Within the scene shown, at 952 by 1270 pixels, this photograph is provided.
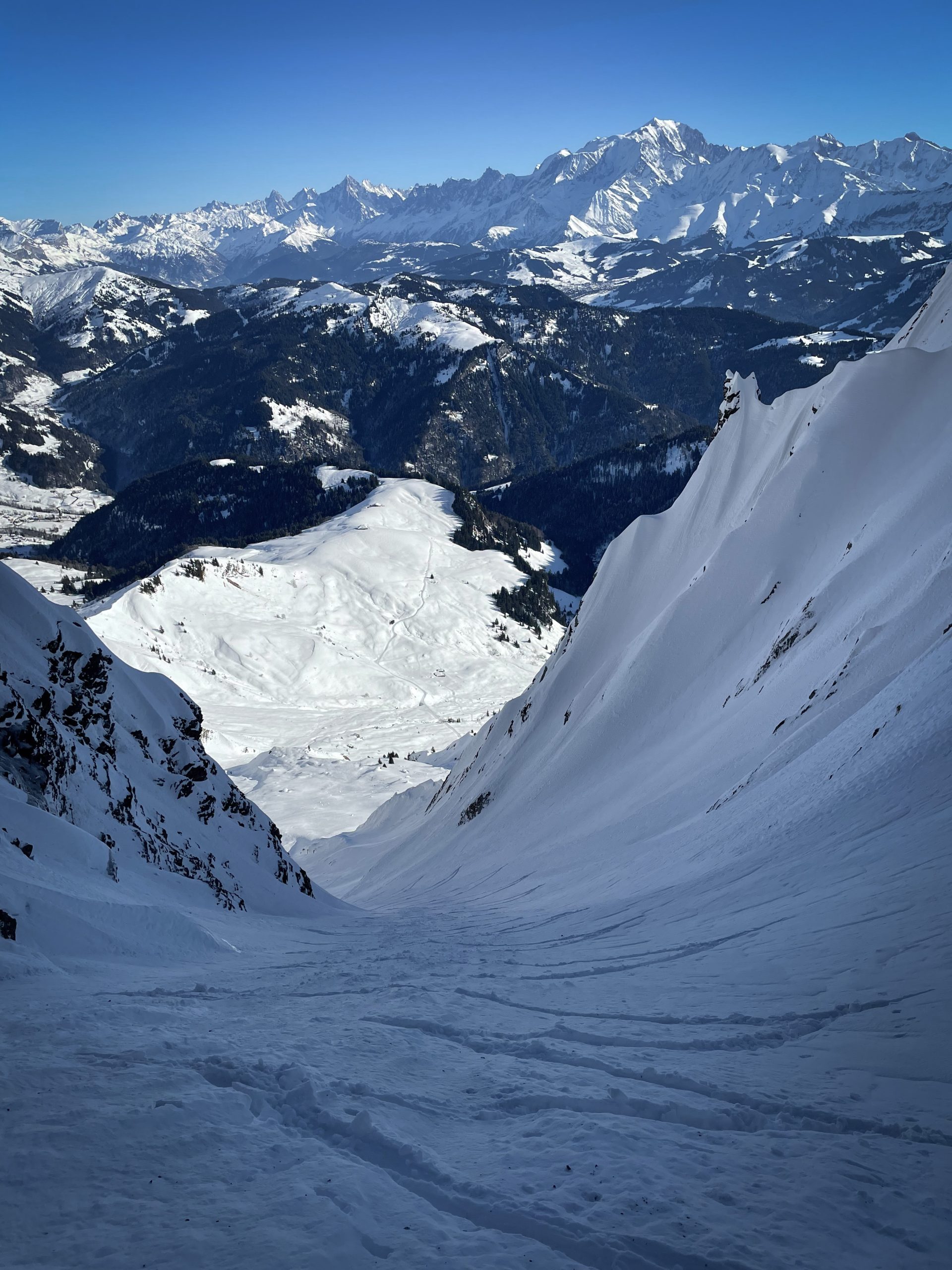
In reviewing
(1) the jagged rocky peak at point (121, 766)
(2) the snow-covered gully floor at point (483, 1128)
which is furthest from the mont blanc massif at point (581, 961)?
(1) the jagged rocky peak at point (121, 766)

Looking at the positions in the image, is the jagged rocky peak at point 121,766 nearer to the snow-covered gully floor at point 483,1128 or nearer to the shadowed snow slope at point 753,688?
the shadowed snow slope at point 753,688

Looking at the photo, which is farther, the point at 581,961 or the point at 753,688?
the point at 753,688

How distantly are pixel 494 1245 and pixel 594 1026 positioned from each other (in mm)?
3780

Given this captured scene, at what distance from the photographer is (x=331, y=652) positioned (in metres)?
128

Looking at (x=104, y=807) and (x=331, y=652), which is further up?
(x=331, y=652)

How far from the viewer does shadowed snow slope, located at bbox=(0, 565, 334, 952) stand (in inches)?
445

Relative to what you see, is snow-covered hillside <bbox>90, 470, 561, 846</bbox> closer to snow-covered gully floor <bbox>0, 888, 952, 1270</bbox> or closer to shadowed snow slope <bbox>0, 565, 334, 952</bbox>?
shadowed snow slope <bbox>0, 565, 334, 952</bbox>

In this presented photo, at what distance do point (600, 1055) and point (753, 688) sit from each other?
18.8 m

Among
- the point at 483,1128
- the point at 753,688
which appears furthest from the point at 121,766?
the point at 483,1128

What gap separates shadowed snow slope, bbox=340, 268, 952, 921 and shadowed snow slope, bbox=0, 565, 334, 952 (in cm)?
843

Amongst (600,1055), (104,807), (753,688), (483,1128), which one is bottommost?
(104,807)

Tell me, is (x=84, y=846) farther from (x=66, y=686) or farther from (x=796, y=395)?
(x=796, y=395)

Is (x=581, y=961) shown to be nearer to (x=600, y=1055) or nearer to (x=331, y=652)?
(x=600, y=1055)

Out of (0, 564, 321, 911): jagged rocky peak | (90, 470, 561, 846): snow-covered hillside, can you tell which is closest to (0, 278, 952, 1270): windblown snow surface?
(0, 564, 321, 911): jagged rocky peak
